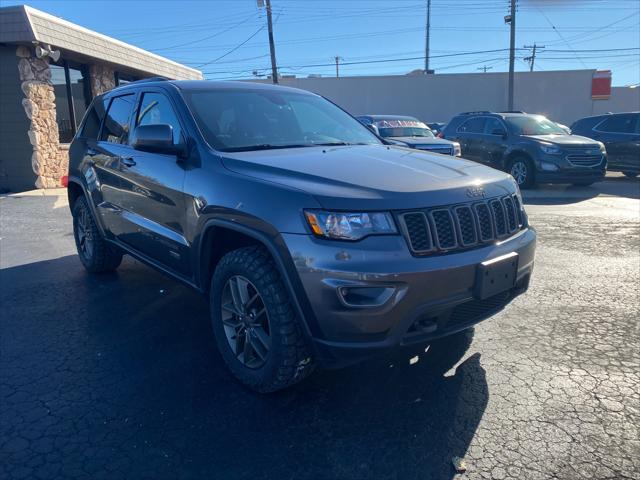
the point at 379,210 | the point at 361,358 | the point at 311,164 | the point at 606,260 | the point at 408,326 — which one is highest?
the point at 311,164

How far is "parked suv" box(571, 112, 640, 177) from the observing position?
44.3 feet

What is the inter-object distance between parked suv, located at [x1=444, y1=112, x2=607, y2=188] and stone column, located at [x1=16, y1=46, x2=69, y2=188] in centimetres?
1009

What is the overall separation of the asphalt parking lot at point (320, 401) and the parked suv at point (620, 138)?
33.7 feet

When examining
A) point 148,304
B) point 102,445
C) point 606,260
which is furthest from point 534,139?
point 102,445

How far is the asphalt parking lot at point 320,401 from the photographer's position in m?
2.50

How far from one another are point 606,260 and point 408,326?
4.29 metres

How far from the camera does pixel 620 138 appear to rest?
13789mm

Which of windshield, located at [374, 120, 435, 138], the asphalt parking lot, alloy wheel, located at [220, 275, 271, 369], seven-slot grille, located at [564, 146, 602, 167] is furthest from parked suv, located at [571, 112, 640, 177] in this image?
alloy wheel, located at [220, 275, 271, 369]

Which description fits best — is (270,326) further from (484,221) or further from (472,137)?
(472,137)

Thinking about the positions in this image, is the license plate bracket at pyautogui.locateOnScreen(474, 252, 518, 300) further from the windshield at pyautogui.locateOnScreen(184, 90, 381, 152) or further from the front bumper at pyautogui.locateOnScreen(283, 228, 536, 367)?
the windshield at pyautogui.locateOnScreen(184, 90, 381, 152)

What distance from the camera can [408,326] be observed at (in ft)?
8.50

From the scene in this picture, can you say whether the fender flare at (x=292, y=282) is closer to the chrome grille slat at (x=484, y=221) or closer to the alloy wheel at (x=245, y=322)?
the alloy wheel at (x=245, y=322)

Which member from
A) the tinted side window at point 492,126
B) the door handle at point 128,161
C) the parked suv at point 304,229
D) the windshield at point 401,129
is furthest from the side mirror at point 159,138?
the tinted side window at point 492,126

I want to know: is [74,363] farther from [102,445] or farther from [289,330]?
[289,330]
